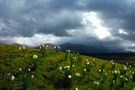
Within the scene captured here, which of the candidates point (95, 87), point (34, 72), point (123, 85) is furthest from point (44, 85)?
point (123, 85)

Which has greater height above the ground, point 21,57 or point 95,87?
point 21,57

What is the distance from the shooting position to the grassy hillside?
31219 millimetres

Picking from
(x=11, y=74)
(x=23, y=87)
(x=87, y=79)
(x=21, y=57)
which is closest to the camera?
(x=23, y=87)

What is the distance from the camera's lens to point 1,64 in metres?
34.7

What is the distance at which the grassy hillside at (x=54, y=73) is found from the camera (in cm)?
3122

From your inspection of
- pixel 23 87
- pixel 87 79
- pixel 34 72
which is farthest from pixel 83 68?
pixel 23 87

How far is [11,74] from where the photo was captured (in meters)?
32.3

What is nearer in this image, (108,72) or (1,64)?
(1,64)

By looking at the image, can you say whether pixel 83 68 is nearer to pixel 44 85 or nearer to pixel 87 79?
pixel 87 79

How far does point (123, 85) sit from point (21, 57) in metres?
9.43

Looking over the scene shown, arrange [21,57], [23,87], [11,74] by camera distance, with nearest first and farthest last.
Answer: [23,87] → [11,74] → [21,57]

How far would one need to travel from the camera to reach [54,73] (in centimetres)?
3347

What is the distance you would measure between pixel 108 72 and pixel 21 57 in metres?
8.19

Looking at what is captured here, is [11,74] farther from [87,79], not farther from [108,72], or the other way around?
[108,72]
